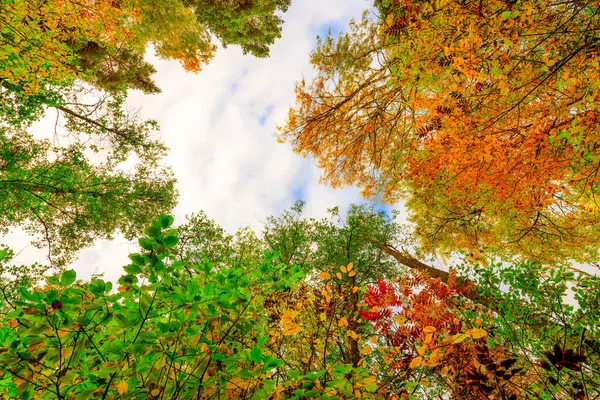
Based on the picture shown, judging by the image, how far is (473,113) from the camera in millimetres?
4590

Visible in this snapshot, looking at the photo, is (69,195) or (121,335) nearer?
(121,335)

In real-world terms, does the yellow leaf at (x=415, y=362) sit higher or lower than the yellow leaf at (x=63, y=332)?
lower

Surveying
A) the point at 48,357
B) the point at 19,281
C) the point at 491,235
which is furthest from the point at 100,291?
the point at 491,235

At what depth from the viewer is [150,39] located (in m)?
10.8

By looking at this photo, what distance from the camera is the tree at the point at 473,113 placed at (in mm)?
3256

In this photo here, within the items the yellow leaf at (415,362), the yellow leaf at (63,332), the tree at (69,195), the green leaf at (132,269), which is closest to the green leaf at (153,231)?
the green leaf at (132,269)

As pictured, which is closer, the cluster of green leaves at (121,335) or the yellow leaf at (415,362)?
the cluster of green leaves at (121,335)

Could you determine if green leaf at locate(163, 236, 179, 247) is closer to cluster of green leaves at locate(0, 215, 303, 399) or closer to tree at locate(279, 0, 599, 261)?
cluster of green leaves at locate(0, 215, 303, 399)

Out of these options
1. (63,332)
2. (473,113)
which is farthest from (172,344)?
(473,113)

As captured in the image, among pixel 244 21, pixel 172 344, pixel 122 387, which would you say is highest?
pixel 244 21

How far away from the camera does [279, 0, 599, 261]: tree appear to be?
3256 mm

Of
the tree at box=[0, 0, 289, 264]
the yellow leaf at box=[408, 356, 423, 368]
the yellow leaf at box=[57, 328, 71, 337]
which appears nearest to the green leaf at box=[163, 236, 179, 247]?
the yellow leaf at box=[57, 328, 71, 337]

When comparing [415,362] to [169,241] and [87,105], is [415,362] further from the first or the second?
[87,105]

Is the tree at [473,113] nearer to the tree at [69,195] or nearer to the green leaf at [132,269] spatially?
the green leaf at [132,269]
